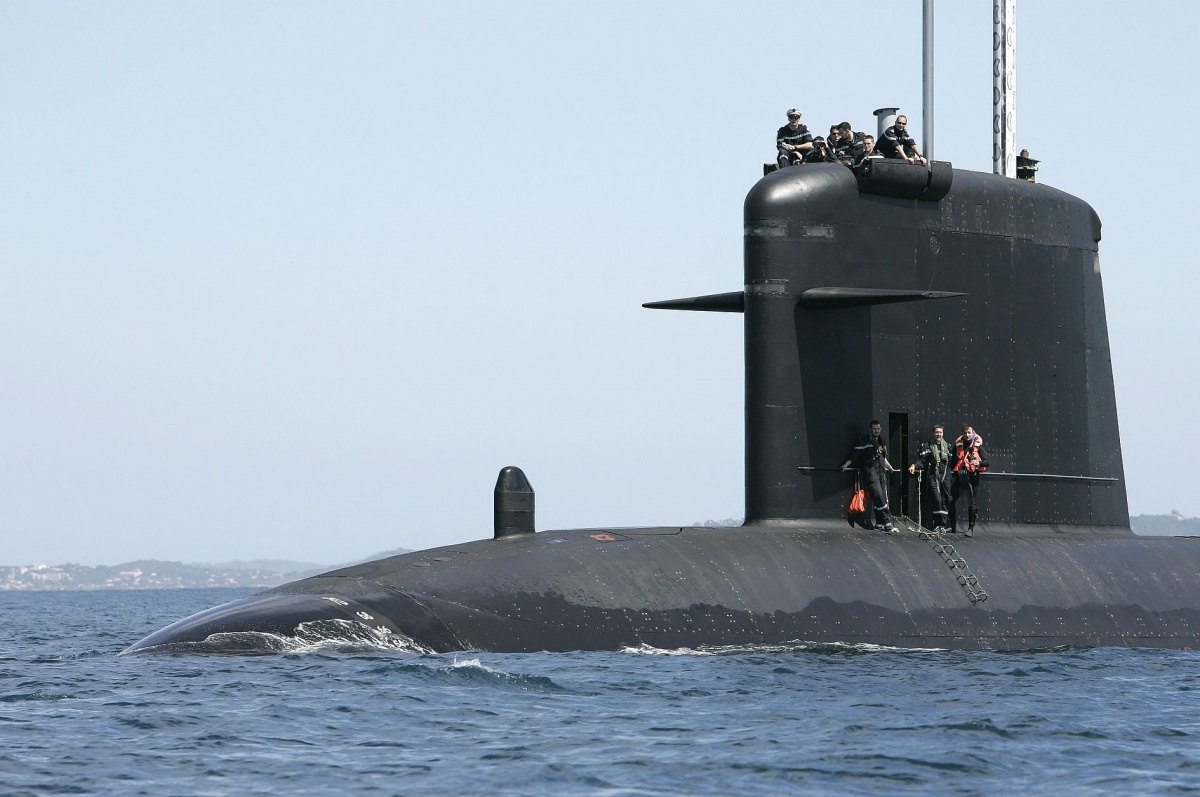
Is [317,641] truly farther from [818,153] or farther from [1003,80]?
[1003,80]

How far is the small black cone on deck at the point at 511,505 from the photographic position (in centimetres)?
1593

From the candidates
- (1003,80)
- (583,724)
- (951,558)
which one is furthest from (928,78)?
(583,724)

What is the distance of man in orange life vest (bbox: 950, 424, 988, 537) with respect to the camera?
1620 cm

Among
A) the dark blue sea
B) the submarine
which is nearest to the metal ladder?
the submarine

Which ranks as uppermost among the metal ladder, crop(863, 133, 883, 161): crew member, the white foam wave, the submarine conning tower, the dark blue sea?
crop(863, 133, 883, 161): crew member

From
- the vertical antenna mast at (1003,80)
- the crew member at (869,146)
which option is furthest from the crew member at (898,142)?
the vertical antenna mast at (1003,80)

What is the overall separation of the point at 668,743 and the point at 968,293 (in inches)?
340

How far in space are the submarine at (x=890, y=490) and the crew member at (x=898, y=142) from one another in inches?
12.5

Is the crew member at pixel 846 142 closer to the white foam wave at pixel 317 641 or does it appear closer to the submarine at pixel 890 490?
the submarine at pixel 890 490

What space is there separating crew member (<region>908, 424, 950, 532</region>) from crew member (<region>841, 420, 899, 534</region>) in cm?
49

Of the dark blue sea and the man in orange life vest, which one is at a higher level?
the man in orange life vest

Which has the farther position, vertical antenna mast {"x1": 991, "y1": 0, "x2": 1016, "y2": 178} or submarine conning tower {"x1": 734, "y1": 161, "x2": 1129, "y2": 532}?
vertical antenna mast {"x1": 991, "y1": 0, "x2": 1016, "y2": 178}

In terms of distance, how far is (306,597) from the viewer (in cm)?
1384

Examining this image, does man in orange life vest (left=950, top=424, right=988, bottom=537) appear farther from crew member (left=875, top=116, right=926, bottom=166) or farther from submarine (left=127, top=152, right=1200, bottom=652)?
crew member (left=875, top=116, right=926, bottom=166)
